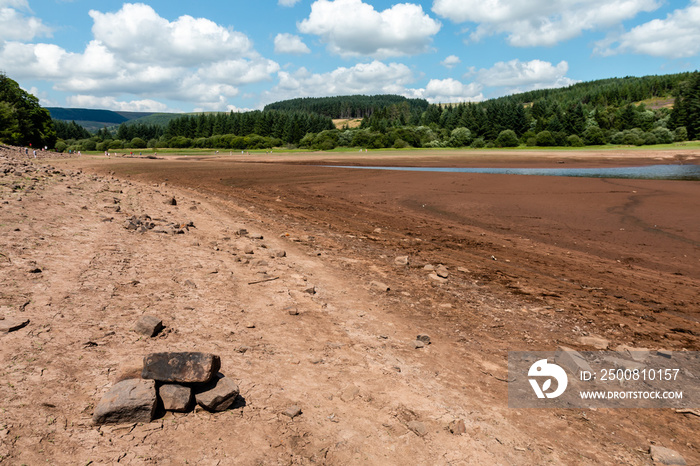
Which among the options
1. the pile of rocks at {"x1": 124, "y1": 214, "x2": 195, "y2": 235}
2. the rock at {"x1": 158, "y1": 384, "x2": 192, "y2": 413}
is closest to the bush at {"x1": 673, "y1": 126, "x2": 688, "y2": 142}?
the pile of rocks at {"x1": 124, "y1": 214, "x2": 195, "y2": 235}

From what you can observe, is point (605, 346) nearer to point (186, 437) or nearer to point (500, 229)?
point (186, 437)

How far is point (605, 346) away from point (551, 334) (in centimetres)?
80

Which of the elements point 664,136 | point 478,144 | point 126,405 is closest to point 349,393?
point 126,405

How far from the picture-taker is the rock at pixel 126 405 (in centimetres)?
382

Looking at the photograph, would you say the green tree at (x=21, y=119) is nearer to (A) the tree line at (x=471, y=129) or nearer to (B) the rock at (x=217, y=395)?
(A) the tree line at (x=471, y=129)

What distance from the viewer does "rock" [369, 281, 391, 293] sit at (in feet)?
28.2

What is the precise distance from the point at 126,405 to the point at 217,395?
34.1 inches

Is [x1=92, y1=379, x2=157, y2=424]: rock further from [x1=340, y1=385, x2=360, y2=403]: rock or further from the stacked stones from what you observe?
[x1=340, y1=385, x2=360, y2=403]: rock

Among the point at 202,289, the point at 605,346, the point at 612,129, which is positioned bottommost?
the point at 605,346

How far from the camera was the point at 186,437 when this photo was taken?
3.83 m

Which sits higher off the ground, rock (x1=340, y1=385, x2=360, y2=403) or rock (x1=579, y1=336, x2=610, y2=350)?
rock (x1=340, y1=385, x2=360, y2=403)

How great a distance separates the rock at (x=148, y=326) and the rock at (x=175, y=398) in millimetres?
1575

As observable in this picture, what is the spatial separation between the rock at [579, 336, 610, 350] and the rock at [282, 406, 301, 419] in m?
4.98

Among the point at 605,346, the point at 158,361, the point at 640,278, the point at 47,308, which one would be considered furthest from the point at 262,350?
the point at 640,278
